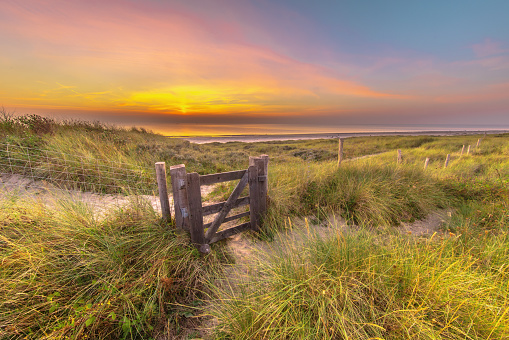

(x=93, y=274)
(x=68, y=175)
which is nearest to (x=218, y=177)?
(x=93, y=274)

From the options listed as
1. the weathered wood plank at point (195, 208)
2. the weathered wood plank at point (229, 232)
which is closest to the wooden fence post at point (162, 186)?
the weathered wood plank at point (195, 208)

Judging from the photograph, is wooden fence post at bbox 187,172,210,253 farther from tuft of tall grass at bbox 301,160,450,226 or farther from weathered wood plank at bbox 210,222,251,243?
tuft of tall grass at bbox 301,160,450,226

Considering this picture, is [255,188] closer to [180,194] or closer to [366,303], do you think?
[180,194]

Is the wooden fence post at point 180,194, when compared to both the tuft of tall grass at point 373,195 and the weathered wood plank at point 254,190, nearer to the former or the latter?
the weathered wood plank at point 254,190

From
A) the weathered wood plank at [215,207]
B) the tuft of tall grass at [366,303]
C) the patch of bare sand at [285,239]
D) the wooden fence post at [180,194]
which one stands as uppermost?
the wooden fence post at [180,194]

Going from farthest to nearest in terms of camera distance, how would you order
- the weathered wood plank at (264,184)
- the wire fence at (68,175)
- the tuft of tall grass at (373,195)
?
the wire fence at (68,175) → the tuft of tall grass at (373,195) → the weathered wood plank at (264,184)

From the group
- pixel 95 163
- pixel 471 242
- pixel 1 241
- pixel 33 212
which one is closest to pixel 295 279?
pixel 471 242

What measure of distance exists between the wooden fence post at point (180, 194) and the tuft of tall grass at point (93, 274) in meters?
0.26

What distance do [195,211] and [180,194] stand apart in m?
0.45

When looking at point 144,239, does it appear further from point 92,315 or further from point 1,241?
point 1,241

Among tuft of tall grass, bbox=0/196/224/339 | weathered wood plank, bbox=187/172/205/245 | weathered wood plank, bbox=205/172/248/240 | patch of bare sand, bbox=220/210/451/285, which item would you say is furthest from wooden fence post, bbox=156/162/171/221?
patch of bare sand, bbox=220/210/451/285

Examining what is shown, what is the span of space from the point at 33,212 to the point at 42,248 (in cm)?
114

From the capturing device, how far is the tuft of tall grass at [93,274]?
7.71ft

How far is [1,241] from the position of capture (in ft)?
9.69
